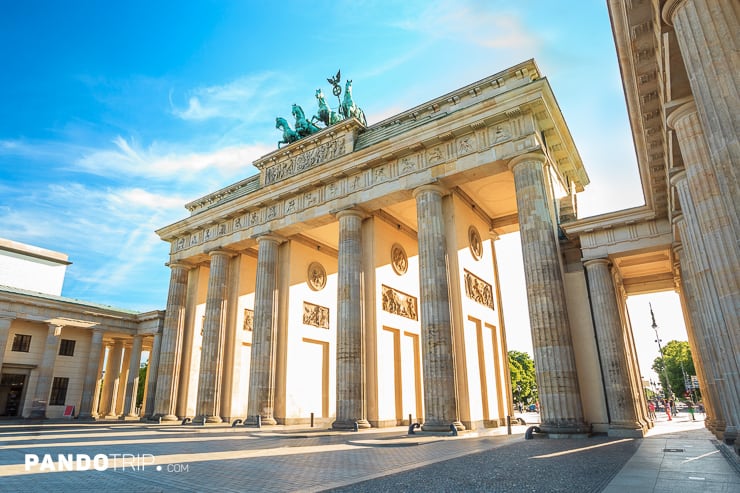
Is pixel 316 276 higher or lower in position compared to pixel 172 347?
higher

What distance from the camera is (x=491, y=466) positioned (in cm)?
847

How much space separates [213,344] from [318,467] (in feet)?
66.1

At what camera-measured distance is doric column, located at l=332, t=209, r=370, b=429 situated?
1969cm

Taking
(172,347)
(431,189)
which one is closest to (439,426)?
(431,189)

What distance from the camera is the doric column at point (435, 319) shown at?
1719cm

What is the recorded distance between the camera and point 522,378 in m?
75.4

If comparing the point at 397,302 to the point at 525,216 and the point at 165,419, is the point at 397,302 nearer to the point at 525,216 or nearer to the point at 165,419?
the point at 525,216

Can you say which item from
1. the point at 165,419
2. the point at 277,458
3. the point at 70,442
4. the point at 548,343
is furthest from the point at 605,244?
the point at 165,419

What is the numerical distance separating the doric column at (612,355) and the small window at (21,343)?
1490 inches

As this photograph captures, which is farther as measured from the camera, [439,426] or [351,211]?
[351,211]

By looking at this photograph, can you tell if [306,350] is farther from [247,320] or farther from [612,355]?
[612,355]

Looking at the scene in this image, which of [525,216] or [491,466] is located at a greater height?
[525,216]

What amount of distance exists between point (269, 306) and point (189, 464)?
52.9 feet

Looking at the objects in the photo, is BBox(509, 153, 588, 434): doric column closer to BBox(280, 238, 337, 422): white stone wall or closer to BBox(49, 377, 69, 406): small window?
BBox(280, 238, 337, 422): white stone wall
